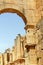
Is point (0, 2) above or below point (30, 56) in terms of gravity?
above

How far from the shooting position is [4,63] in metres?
38.8

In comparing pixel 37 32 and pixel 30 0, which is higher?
pixel 30 0

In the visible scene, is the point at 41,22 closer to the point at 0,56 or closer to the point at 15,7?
the point at 15,7

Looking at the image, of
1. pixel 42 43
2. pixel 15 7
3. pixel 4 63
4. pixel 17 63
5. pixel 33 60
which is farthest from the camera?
pixel 4 63

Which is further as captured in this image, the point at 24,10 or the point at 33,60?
the point at 24,10

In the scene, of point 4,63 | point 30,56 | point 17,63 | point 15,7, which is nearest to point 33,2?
point 15,7

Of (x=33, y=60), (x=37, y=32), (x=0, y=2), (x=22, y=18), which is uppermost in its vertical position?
(x=0, y=2)

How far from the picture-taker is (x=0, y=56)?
40375mm

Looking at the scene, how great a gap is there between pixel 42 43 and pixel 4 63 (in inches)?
1266

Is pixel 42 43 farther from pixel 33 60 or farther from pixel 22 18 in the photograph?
pixel 22 18

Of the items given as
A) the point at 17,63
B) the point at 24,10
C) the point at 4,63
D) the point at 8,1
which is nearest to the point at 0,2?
the point at 8,1

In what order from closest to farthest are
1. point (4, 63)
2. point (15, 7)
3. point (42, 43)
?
point (42, 43), point (15, 7), point (4, 63)

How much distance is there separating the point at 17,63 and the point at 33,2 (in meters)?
19.0

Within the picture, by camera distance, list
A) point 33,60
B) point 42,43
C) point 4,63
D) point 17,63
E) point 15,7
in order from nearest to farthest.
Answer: point 42,43
point 33,60
point 15,7
point 17,63
point 4,63
